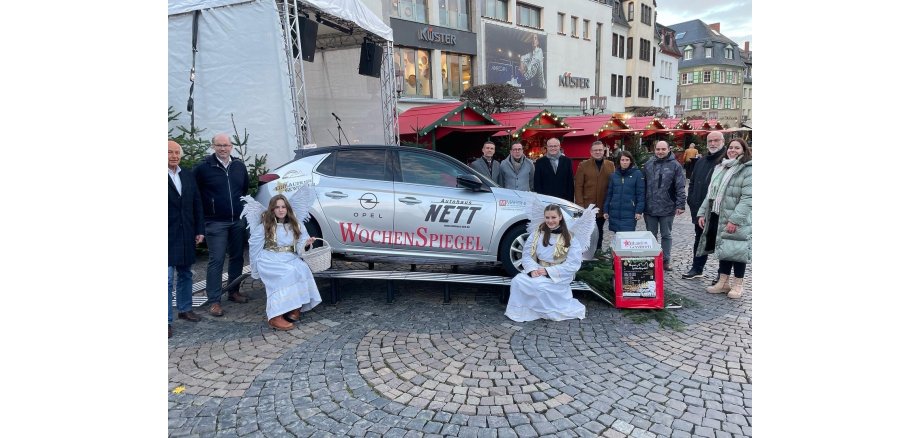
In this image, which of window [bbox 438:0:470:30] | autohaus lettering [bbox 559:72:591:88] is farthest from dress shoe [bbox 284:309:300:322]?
autohaus lettering [bbox 559:72:591:88]

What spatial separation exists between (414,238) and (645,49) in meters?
39.6

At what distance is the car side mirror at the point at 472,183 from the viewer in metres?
5.40

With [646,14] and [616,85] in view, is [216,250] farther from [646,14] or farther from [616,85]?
[646,14]

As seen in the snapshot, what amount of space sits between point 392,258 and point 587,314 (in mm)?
2262

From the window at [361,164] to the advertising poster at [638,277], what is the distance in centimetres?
285

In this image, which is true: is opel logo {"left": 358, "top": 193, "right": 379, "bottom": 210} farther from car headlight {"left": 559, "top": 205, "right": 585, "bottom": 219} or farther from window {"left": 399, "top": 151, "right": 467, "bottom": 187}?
car headlight {"left": 559, "top": 205, "right": 585, "bottom": 219}

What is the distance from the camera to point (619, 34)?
120 ft

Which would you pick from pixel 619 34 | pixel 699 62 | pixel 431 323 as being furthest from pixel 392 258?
pixel 699 62

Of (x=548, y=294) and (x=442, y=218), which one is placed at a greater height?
(x=442, y=218)

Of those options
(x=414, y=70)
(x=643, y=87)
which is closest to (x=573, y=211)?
(x=414, y=70)

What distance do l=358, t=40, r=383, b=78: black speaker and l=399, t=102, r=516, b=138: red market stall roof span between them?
208 centimetres

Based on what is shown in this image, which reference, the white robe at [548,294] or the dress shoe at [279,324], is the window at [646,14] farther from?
the dress shoe at [279,324]

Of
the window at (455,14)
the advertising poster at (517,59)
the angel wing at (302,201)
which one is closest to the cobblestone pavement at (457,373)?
the angel wing at (302,201)

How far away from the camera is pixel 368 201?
5.46 m
